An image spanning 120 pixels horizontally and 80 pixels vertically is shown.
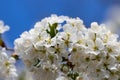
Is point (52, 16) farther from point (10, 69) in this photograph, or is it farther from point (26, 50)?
point (10, 69)

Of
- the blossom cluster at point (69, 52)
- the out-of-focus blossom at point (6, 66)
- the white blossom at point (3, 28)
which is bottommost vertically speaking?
the blossom cluster at point (69, 52)

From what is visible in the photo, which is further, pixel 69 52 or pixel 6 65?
pixel 6 65

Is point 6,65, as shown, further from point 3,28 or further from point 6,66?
point 3,28

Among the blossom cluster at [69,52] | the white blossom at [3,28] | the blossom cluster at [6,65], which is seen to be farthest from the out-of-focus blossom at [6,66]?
the blossom cluster at [69,52]

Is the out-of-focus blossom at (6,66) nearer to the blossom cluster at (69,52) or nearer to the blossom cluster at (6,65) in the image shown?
the blossom cluster at (6,65)

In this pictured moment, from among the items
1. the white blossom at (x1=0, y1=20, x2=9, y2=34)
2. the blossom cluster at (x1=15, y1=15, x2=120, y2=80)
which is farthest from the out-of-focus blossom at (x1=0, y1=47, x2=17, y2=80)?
the blossom cluster at (x1=15, y1=15, x2=120, y2=80)

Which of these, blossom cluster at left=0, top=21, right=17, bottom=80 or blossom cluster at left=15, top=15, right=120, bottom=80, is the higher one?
blossom cluster at left=0, top=21, right=17, bottom=80

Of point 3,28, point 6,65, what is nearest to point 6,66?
point 6,65

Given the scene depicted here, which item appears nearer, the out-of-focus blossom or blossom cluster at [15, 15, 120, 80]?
blossom cluster at [15, 15, 120, 80]

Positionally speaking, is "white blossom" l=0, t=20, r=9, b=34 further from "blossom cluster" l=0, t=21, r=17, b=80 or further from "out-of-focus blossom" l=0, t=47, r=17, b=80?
"out-of-focus blossom" l=0, t=47, r=17, b=80
